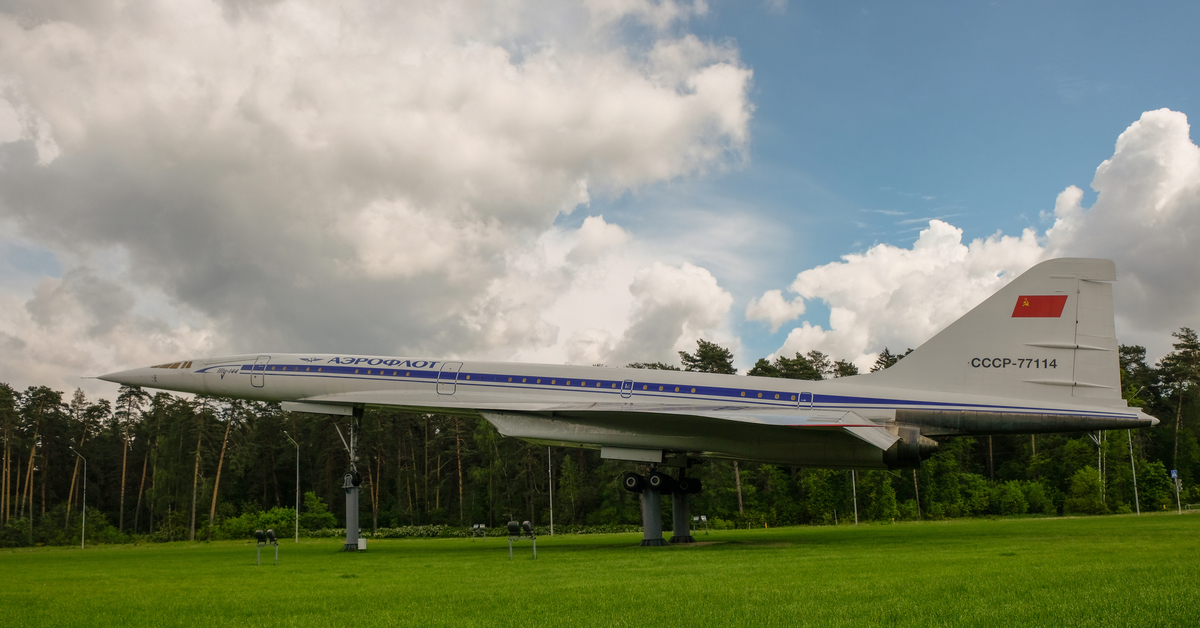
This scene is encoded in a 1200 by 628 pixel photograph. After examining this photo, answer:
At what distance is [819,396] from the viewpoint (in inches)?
692

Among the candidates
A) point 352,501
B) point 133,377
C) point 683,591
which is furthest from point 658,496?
point 133,377

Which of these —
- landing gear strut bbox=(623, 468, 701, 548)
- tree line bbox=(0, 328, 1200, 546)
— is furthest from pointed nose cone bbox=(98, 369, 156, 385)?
tree line bbox=(0, 328, 1200, 546)

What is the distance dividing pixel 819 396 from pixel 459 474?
38.1 metres

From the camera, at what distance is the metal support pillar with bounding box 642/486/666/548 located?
18.3m

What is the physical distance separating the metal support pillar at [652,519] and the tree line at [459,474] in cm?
1924

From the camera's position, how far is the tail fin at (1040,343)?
53.2ft

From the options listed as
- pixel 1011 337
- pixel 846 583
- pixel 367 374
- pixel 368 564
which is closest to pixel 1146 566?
pixel 846 583

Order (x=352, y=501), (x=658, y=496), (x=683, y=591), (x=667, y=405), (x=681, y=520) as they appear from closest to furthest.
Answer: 1. (x=683, y=591)
2. (x=667, y=405)
3. (x=658, y=496)
4. (x=681, y=520)
5. (x=352, y=501)

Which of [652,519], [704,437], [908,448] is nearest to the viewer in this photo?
[908,448]

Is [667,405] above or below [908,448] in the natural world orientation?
above

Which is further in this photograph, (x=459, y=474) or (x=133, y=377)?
(x=459, y=474)

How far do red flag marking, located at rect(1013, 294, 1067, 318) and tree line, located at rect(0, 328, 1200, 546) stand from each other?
21.1 metres

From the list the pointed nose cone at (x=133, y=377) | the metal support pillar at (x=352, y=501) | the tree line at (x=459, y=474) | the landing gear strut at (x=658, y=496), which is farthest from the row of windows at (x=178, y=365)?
the tree line at (x=459, y=474)

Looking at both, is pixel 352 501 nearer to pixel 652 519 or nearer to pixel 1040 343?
pixel 652 519
